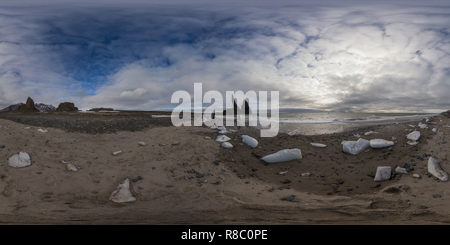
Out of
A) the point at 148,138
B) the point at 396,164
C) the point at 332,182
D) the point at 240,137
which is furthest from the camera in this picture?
the point at 240,137

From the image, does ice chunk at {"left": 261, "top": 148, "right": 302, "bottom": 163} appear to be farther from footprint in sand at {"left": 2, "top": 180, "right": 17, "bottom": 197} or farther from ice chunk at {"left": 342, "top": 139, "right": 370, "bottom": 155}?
footprint in sand at {"left": 2, "top": 180, "right": 17, "bottom": 197}

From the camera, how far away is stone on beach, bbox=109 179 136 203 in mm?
3781

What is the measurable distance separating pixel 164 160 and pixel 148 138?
2.31m

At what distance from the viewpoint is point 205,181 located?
15.9 feet

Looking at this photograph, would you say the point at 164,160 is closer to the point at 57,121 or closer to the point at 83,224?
the point at 83,224

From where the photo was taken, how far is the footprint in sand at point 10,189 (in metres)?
3.73

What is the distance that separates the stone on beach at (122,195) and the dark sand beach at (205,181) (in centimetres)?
11

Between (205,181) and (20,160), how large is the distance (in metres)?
5.05

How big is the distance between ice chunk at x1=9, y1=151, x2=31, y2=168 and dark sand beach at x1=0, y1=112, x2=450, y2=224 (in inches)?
6.0

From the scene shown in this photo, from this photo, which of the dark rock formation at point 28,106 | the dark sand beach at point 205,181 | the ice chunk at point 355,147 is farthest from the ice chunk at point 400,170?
the dark rock formation at point 28,106

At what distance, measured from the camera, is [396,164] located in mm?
5344

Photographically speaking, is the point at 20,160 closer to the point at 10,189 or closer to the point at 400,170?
the point at 10,189

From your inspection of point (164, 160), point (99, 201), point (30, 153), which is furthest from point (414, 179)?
point (30, 153)

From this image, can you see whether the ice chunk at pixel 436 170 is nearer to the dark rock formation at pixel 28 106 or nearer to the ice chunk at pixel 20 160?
the ice chunk at pixel 20 160
